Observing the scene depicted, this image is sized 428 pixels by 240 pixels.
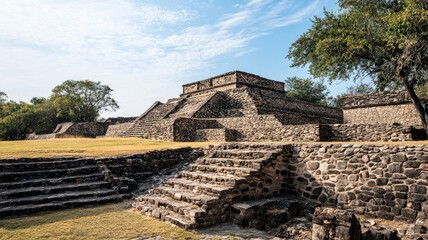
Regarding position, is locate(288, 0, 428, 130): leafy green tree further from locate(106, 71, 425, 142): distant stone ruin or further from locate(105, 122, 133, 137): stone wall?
locate(105, 122, 133, 137): stone wall

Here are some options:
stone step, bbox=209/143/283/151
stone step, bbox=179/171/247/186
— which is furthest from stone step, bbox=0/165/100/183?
stone step, bbox=209/143/283/151

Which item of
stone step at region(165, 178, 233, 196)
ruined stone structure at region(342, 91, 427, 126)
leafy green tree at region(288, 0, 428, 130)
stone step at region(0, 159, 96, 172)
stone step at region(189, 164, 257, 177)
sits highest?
leafy green tree at region(288, 0, 428, 130)

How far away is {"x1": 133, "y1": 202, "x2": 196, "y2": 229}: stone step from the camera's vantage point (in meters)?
5.87

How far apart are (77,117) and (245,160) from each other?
1412 inches

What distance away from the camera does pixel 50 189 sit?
768cm

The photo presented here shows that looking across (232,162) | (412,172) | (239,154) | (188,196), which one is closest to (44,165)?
(188,196)

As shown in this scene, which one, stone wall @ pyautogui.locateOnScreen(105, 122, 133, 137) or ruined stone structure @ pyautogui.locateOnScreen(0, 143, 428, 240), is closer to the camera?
ruined stone structure @ pyautogui.locateOnScreen(0, 143, 428, 240)

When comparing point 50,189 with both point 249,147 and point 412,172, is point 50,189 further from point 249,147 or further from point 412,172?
point 412,172

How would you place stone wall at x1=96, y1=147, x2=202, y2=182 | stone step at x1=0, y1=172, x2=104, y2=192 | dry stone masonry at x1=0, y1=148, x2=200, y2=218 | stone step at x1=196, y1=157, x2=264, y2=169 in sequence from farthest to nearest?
stone wall at x1=96, y1=147, x2=202, y2=182 < stone step at x1=196, y1=157, x2=264, y2=169 < stone step at x1=0, y1=172, x2=104, y2=192 < dry stone masonry at x1=0, y1=148, x2=200, y2=218

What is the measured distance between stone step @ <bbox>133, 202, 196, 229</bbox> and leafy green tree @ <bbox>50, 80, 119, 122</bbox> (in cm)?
3367

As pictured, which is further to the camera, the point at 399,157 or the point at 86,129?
the point at 86,129

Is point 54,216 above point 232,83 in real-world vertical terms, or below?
below

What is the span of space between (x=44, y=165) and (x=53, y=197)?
1.76 metres

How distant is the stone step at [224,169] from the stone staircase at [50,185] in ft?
7.74
